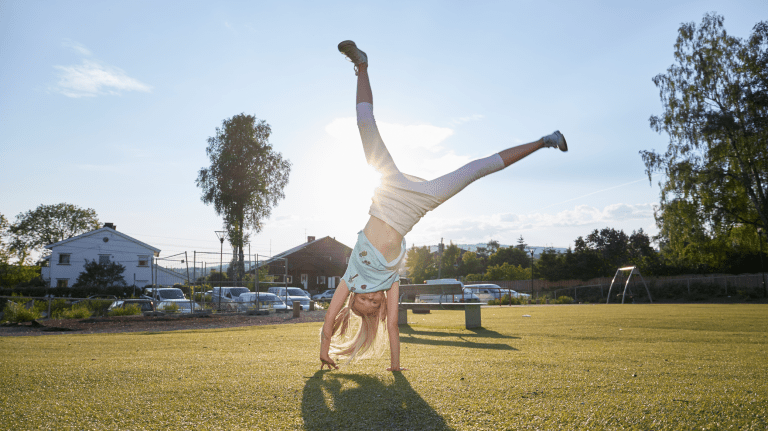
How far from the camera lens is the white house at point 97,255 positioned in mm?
43781

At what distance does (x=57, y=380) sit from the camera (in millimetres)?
2938

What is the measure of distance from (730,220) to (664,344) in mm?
25146

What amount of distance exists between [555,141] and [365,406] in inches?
108

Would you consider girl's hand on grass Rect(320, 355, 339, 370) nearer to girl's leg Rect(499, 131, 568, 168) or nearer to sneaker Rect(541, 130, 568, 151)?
girl's leg Rect(499, 131, 568, 168)

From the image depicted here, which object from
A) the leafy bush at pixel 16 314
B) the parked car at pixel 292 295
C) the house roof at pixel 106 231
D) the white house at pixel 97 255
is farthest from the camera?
the house roof at pixel 106 231

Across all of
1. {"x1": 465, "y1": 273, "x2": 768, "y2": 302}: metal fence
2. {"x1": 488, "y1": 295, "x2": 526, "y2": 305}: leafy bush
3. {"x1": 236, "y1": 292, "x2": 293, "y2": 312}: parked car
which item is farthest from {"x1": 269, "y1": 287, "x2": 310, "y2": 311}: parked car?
{"x1": 465, "y1": 273, "x2": 768, "y2": 302}: metal fence

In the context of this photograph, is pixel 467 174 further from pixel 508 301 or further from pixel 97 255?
pixel 97 255

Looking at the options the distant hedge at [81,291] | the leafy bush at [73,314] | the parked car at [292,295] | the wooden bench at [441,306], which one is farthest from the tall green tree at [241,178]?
the wooden bench at [441,306]

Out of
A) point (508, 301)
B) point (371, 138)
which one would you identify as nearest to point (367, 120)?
point (371, 138)

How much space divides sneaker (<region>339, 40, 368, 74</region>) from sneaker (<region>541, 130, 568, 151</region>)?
1.70 metres

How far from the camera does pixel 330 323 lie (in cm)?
353

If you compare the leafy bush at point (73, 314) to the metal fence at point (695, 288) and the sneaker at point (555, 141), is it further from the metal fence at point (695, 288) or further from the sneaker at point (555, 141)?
the metal fence at point (695, 288)

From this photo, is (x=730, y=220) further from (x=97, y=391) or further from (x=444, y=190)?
A: (x=97, y=391)

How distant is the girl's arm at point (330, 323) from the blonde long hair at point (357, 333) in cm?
11
